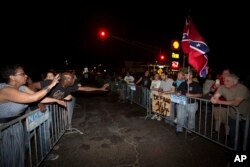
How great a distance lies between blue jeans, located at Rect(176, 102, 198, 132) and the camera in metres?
6.76

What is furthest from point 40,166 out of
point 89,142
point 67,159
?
point 89,142

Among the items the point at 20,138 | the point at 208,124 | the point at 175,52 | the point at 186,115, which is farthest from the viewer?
the point at 175,52

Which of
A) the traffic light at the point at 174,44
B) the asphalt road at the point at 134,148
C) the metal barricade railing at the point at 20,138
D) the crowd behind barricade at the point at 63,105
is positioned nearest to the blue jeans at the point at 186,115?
the crowd behind barricade at the point at 63,105

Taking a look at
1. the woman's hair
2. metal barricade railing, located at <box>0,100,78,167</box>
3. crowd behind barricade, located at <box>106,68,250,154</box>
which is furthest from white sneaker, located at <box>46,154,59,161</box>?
crowd behind barricade, located at <box>106,68,250,154</box>

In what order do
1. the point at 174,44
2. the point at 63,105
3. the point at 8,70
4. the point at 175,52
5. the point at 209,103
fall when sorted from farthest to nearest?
1. the point at 175,52
2. the point at 174,44
3. the point at 209,103
4. the point at 63,105
5. the point at 8,70

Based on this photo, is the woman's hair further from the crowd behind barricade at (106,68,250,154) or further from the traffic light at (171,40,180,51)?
the traffic light at (171,40,180,51)

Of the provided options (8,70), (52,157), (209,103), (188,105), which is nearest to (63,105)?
(52,157)

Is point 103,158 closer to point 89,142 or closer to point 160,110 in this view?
point 89,142

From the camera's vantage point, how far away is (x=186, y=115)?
694 centimetres

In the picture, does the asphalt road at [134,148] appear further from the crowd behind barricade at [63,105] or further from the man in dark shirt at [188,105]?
the man in dark shirt at [188,105]

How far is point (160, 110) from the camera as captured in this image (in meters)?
8.27

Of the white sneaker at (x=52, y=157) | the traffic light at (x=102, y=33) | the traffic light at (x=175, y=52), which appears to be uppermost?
the traffic light at (x=102, y=33)

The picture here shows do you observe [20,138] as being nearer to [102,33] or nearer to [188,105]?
[188,105]

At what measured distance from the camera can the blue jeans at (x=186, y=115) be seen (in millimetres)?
6758
